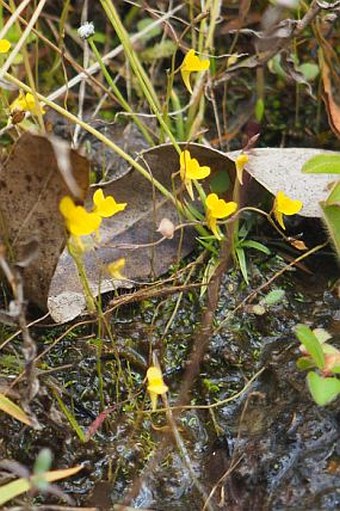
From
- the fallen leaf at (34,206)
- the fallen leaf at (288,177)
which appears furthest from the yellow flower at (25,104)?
the fallen leaf at (288,177)

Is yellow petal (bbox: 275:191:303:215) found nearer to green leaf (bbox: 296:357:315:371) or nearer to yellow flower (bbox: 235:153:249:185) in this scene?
yellow flower (bbox: 235:153:249:185)

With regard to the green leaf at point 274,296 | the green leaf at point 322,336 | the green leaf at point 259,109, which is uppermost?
the green leaf at point 259,109

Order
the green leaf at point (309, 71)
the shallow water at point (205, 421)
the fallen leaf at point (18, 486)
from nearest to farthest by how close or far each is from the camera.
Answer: the fallen leaf at point (18, 486) < the shallow water at point (205, 421) < the green leaf at point (309, 71)

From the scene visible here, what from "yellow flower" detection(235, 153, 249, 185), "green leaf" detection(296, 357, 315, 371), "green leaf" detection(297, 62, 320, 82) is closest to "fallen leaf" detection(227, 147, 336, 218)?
"yellow flower" detection(235, 153, 249, 185)

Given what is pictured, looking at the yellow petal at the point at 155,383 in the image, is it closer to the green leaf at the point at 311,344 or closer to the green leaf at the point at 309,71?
the green leaf at the point at 311,344

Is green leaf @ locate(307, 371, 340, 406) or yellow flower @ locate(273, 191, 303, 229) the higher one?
yellow flower @ locate(273, 191, 303, 229)

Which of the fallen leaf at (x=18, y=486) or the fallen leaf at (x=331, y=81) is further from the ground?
the fallen leaf at (x=331, y=81)
